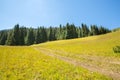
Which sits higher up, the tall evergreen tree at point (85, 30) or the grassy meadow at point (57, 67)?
the tall evergreen tree at point (85, 30)

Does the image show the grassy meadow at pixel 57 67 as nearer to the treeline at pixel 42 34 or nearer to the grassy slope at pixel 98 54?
the grassy slope at pixel 98 54

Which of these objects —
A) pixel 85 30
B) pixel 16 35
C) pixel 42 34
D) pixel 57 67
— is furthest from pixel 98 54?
pixel 85 30

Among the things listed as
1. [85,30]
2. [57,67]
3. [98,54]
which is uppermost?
[85,30]

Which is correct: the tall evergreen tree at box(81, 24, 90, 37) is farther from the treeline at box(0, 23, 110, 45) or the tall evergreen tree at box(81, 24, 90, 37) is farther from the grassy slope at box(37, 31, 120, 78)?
the grassy slope at box(37, 31, 120, 78)

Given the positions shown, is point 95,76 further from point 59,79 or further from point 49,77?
point 49,77

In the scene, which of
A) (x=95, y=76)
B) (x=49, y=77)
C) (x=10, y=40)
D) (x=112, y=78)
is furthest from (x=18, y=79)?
(x=10, y=40)

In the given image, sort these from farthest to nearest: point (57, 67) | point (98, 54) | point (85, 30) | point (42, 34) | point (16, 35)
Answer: point (85, 30) < point (42, 34) < point (16, 35) < point (98, 54) < point (57, 67)

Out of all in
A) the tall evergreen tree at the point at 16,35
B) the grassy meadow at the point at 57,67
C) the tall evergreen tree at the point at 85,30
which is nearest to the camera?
the grassy meadow at the point at 57,67

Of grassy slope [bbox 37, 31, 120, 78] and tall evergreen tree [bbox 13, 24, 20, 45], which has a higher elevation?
tall evergreen tree [bbox 13, 24, 20, 45]

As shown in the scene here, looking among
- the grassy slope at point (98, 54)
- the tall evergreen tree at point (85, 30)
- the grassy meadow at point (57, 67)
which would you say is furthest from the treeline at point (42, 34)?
the grassy meadow at point (57, 67)

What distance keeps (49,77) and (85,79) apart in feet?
11.1

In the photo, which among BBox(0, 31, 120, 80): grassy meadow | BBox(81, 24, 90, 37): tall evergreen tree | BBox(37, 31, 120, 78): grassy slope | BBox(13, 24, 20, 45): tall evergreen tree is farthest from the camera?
BBox(81, 24, 90, 37): tall evergreen tree

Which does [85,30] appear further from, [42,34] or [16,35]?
[16,35]

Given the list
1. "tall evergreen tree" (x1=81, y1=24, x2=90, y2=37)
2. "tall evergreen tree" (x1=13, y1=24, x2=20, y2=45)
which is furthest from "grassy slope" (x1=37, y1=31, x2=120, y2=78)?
"tall evergreen tree" (x1=81, y1=24, x2=90, y2=37)
